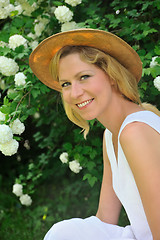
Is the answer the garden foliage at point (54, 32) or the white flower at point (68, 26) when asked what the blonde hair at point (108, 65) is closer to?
the garden foliage at point (54, 32)

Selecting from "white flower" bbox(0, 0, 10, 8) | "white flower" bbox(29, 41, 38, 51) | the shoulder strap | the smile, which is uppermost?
"white flower" bbox(0, 0, 10, 8)

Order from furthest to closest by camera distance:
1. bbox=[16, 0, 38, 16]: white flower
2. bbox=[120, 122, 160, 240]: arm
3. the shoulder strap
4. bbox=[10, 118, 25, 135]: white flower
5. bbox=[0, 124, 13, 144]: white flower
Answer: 1. bbox=[16, 0, 38, 16]: white flower
2. bbox=[10, 118, 25, 135]: white flower
3. bbox=[0, 124, 13, 144]: white flower
4. the shoulder strap
5. bbox=[120, 122, 160, 240]: arm

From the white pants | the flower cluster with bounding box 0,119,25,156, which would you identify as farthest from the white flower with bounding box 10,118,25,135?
the white pants

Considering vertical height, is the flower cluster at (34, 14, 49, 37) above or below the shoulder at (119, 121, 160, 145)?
below

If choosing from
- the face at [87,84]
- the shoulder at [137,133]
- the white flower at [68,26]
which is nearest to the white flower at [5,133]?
the face at [87,84]

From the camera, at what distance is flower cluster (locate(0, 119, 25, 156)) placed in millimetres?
2121

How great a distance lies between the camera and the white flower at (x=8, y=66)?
8.19 feet

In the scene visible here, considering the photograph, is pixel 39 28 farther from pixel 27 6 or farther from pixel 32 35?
pixel 27 6

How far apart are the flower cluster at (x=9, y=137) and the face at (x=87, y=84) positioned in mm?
534

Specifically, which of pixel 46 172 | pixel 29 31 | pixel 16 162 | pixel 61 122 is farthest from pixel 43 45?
pixel 16 162

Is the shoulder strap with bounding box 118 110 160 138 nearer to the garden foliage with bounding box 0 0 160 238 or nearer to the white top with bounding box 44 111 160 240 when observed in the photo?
the white top with bounding box 44 111 160 240

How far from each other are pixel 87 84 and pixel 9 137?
2.21 feet

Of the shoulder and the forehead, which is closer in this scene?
the shoulder

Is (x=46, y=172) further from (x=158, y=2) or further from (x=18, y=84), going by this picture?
(x=158, y=2)
